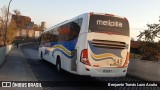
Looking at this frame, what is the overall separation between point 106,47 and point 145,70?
15.6 feet

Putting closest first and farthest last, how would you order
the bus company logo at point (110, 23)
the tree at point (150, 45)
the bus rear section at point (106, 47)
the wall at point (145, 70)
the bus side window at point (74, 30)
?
1. the bus rear section at point (106, 47)
2. the bus company logo at point (110, 23)
3. the bus side window at point (74, 30)
4. the wall at point (145, 70)
5. the tree at point (150, 45)

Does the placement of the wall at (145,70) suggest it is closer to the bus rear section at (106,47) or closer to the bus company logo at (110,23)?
the bus rear section at (106,47)

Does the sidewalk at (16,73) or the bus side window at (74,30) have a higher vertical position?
the bus side window at (74,30)

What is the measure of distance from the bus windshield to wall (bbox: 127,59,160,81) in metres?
3.41

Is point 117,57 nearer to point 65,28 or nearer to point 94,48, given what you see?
point 94,48

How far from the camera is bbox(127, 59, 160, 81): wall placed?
14.9 m

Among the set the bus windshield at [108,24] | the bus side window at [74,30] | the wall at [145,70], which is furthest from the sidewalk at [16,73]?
the wall at [145,70]

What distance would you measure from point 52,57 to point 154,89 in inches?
331

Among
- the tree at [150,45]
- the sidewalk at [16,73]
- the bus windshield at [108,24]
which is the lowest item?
the sidewalk at [16,73]

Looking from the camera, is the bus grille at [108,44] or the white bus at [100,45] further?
→ the bus grille at [108,44]

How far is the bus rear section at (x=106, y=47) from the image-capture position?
12234mm

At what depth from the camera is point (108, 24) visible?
12.8 metres

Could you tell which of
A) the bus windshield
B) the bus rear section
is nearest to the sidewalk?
the bus rear section

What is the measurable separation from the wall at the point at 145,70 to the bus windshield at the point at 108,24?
3.41 m
